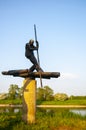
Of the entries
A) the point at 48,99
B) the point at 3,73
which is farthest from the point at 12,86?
the point at 3,73

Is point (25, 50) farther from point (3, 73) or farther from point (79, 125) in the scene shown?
point (79, 125)

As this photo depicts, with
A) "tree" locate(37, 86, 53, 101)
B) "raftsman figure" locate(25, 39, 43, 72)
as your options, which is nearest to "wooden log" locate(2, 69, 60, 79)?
"raftsman figure" locate(25, 39, 43, 72)

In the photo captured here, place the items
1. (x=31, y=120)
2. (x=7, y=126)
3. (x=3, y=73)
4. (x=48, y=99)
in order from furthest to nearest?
(x=48, y=99) < (x=3, y=73) < (x=31, y=120) < (x=7, y=126)

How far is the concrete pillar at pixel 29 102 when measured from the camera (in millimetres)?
13242

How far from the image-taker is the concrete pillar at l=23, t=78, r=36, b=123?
1324 cm

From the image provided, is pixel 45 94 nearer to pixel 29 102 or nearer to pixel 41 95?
pixel 41 95

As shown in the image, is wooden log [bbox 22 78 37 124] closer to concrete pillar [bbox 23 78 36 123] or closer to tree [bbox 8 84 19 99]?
concrete pillar [bbox 23 78 36 123]

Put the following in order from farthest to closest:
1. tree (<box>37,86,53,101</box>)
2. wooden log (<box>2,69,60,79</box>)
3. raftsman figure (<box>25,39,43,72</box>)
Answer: tree (<box>37,86,53,101</box>), raftsman figure (<box>25,39,43,72</box>), wooden log (<box>2,69,60,79</box>)

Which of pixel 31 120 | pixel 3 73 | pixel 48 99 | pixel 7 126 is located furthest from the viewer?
pixel 48 99

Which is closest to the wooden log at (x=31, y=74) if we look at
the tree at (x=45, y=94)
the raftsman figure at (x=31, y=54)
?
the raftsman figure at (x=31, y=54)

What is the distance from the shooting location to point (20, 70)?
44.9ft

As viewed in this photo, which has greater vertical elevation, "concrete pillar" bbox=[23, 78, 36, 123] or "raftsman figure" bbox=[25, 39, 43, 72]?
"raftsman figure" bbox=[25, 39, 43, 72]

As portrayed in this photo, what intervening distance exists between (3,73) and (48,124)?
154 inches

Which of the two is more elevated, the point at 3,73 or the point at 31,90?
the point at 3,73
